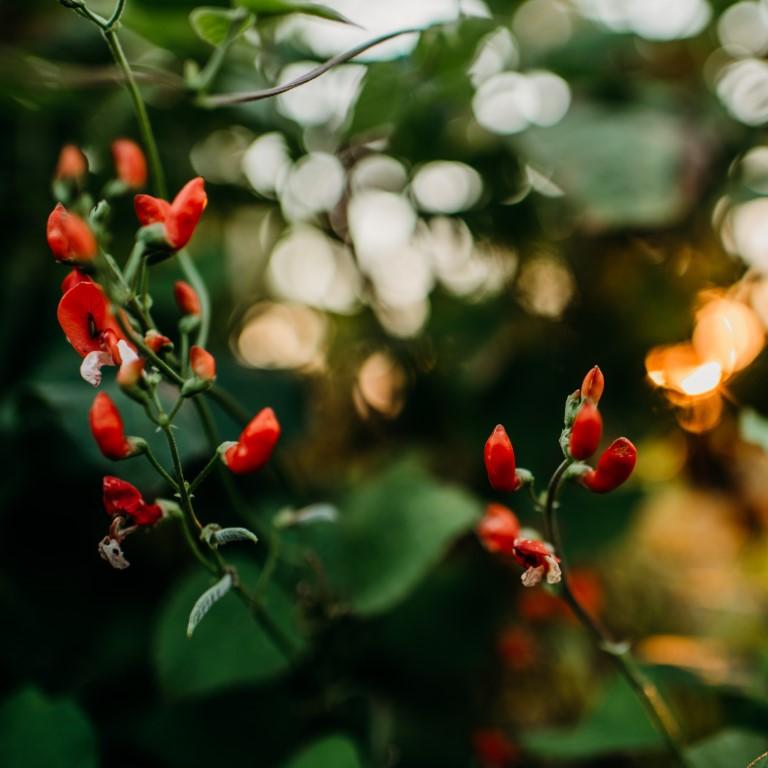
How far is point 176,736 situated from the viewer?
0.69 metres

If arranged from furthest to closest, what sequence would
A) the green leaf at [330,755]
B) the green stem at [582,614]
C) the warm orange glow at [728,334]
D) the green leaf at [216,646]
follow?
the warm orange glow at [728,334]
the green leaf at [216,646]
the green leaf at [330,755]
the green stem at [582,614]

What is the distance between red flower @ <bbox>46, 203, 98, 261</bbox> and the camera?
0.33 m

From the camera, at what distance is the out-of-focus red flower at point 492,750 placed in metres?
0.81

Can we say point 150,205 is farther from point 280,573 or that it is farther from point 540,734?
point 540,734

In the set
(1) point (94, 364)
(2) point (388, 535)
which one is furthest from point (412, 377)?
(1) point (94, 364)

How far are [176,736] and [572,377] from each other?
65 cm

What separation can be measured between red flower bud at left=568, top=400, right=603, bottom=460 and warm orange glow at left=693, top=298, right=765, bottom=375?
2.24 ft

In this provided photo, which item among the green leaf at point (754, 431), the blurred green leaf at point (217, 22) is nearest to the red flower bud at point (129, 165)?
the blurred green leaf at point (217, 22)

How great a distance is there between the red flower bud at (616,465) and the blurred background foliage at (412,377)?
0.29 metres

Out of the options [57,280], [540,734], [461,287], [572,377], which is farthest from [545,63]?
[540,734]

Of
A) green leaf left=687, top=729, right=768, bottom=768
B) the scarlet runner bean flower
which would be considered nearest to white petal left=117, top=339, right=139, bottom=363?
the scarlet runner bean flower

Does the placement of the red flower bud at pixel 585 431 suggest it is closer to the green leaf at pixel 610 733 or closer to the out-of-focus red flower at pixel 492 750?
the green leaf at pixel 610 733

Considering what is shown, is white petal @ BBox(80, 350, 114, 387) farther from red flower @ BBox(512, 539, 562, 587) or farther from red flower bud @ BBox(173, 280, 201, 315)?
red flower @ BBox(512, 539, 562, 587)

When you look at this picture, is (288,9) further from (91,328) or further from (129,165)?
(91,328)
